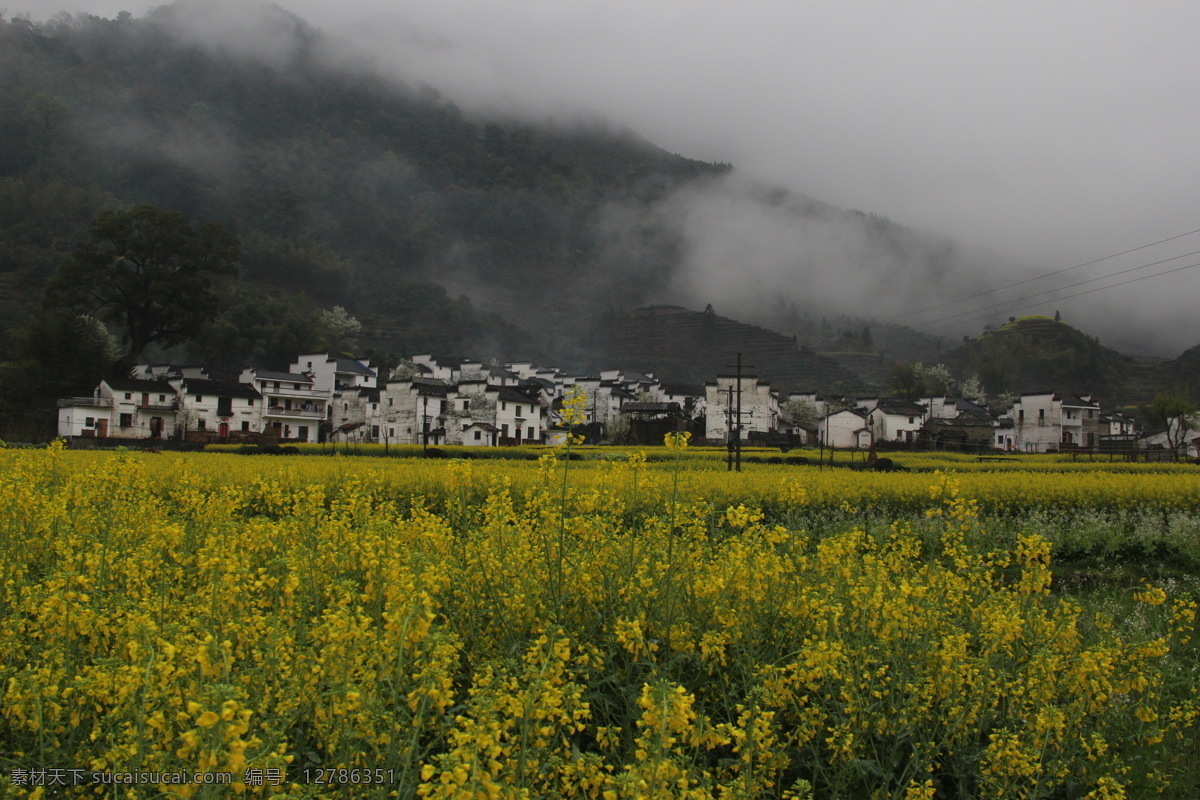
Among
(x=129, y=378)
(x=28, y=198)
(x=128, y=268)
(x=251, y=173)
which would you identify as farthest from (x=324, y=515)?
(x=251, y=173)

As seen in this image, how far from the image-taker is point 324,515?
6.84m

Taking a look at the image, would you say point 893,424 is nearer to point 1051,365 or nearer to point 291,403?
point 291,403

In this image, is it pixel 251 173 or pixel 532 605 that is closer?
pixel 532 605

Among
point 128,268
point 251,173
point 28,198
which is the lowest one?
point 128,268

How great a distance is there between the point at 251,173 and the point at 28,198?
87.5m

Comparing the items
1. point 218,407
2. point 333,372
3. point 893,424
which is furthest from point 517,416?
point 893,424

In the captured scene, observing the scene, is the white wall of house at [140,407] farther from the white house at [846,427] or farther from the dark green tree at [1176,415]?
the dark green tree at [1176,415]

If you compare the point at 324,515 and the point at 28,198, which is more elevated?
the point at 28,198

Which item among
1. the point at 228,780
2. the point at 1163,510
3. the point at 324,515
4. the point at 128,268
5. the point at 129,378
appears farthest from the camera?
the point at 128,268

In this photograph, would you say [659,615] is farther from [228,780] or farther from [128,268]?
[128,268]

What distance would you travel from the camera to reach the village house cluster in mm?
58750

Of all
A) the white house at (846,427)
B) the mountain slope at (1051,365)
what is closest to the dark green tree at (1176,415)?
the white house at (846,427)

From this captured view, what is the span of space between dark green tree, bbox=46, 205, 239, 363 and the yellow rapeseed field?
71.9 meters

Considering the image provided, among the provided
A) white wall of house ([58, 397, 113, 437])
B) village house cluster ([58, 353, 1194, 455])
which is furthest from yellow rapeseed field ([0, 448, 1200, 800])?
white wall of house ([58, 397, 113, 437])
